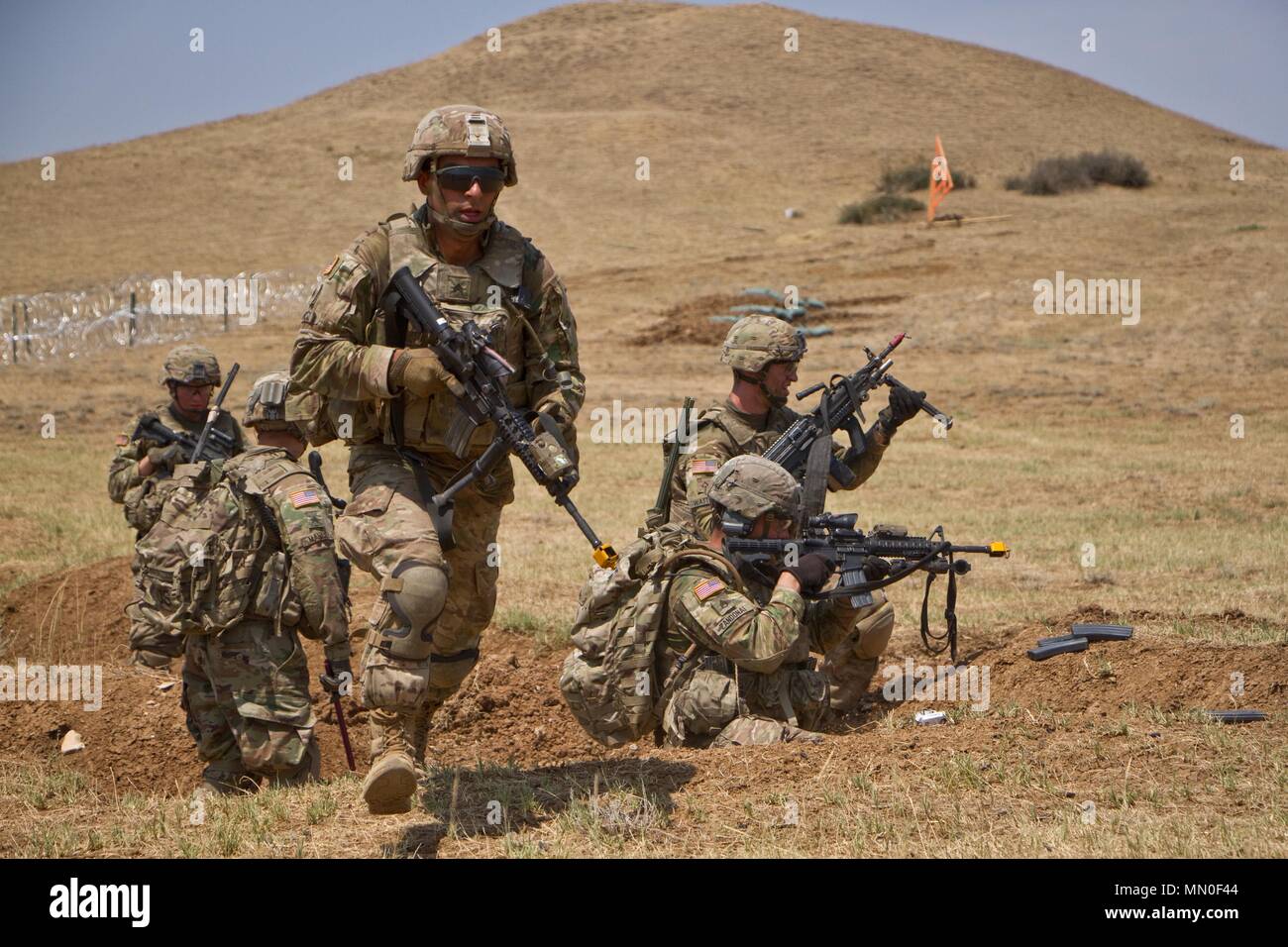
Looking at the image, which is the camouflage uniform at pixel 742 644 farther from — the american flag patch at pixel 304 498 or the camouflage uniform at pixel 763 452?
the american flag patch at pixel 304 498

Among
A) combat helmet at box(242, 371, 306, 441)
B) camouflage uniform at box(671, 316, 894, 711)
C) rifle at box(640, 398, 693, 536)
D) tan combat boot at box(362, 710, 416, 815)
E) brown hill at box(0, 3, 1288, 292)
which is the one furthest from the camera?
brown hill at box(0, 3, 1288, 292)

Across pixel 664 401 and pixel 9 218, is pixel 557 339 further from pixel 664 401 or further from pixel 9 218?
pixel 9 218

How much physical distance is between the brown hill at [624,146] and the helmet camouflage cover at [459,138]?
94.8 feet

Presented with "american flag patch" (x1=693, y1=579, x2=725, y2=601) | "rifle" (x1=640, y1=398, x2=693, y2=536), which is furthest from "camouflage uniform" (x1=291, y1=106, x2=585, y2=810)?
"rifle" (x1=640, y1=398, x2=693, y2=536)

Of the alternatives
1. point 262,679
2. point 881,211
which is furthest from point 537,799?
point 881,211

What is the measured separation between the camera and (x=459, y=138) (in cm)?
529

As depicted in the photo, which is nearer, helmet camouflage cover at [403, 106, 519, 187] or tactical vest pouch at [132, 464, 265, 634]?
helmet camouflage cover at [403, 106, 519, 187]

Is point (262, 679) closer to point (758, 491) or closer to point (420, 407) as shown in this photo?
point (420, 407)

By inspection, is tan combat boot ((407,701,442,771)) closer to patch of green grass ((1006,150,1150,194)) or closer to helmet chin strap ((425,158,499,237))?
helmet chin strap ((425,158,499,237))

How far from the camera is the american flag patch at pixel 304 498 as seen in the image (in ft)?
19.8

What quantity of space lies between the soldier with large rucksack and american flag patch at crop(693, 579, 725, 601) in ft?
5.28

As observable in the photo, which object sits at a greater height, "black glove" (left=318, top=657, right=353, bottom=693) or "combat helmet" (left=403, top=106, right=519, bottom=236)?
"combat helmet" (left=403, top=106, right=519, bottom=236)

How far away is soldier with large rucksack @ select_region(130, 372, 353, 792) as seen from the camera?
6328mm

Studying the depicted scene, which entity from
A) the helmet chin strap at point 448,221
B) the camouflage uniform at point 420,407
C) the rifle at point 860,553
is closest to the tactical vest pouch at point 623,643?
the rifle at point 860,553
